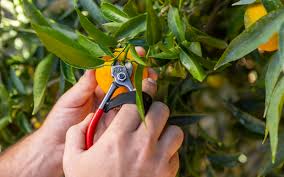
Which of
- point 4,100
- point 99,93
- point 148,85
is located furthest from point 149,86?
point 4,100

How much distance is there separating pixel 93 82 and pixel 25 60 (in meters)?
0.42

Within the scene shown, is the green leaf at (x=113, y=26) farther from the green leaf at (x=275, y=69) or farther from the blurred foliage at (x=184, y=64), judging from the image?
the green leaf at (x=275, y=69)

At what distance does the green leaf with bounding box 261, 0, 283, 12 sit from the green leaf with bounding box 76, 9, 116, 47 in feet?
0.74

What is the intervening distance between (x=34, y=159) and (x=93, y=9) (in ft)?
1.27

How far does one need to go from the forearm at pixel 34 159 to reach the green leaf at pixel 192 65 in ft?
1.54

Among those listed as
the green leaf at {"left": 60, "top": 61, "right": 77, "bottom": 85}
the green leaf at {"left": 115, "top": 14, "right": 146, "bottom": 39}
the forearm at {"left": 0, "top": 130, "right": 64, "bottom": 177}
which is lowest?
the forearm at {"left": 0, "top": 130, "right": 64, "bottom": 177}

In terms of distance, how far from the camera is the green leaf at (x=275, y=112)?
672 millimetres

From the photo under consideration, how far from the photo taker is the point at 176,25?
810 millimetres

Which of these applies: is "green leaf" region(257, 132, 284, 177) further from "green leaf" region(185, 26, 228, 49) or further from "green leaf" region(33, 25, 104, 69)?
"green leaf" region(33, 25, 104, 69)

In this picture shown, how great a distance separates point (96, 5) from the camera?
3.36ft

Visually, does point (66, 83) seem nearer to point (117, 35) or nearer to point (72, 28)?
point (72, 28)

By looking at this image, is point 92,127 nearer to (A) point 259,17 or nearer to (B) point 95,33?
(B) point 95,33

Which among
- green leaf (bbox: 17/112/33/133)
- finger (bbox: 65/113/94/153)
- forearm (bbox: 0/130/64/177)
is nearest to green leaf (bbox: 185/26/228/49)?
finger (bbox: 65/113/94/153)

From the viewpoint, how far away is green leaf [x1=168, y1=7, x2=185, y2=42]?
80 cm
